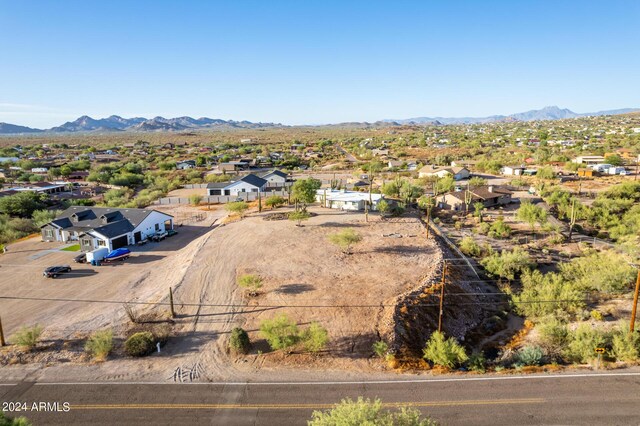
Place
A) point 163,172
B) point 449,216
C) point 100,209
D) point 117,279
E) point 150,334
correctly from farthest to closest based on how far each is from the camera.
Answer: point 163,172 → point 449,216 → point 100,209 → point 117,279 → point 150,334

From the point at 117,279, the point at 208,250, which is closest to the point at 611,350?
the point at 208,250

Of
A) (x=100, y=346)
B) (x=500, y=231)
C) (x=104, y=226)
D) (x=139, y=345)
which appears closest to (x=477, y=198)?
(x=500, y=231)

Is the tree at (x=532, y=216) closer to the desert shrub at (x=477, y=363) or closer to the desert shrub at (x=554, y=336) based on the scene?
the desert shrub at (x=554, y=336)

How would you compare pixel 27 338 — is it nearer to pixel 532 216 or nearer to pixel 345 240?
pixel 345 240

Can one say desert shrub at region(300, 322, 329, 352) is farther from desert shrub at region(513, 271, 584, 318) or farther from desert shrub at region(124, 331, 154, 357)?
desert shrub at region(513, 271, 584, 318)

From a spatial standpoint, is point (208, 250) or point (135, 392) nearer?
point (135, 392)

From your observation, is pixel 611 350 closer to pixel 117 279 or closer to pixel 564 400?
pixel 564 400
